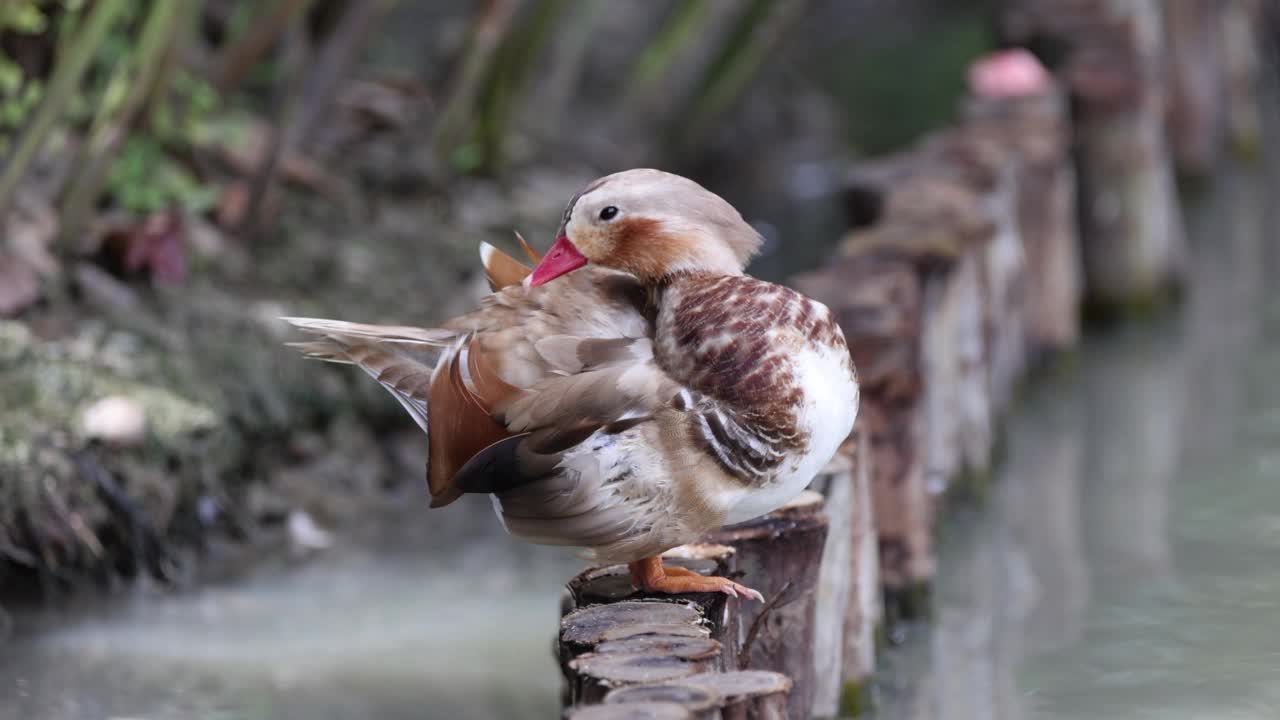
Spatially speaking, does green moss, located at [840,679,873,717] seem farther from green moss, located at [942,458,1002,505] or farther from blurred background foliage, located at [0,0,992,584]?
blurred background foliage, located at [0,0,992,584]

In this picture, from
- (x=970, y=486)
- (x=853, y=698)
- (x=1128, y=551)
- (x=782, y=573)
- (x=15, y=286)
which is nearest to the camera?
(x=782, y=573)

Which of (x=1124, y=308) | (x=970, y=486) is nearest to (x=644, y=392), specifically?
(x=970, y=486)

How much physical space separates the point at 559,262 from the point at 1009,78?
4100 mm

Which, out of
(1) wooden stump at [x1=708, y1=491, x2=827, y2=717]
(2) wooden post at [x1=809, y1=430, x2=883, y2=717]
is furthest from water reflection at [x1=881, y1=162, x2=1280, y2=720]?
(1) wooden stump at [x1=708, y1=491, x2=827, y2=717]

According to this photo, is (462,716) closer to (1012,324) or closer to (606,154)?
(1012,324)

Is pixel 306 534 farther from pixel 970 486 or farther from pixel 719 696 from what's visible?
pixel 719 696

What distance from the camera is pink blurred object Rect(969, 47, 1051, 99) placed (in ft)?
21.8

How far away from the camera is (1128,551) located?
4980 millimetres

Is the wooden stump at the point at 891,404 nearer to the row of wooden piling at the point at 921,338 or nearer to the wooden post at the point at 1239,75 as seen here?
the row of wooden piling at the point at 921,338

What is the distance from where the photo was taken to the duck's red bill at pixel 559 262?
298 centimetres

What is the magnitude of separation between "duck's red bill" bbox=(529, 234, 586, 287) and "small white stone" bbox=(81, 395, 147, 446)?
2185 mm

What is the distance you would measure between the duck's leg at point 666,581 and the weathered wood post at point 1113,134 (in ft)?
15.4

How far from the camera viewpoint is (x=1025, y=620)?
14.9ft

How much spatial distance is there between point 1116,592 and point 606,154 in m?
3.77
